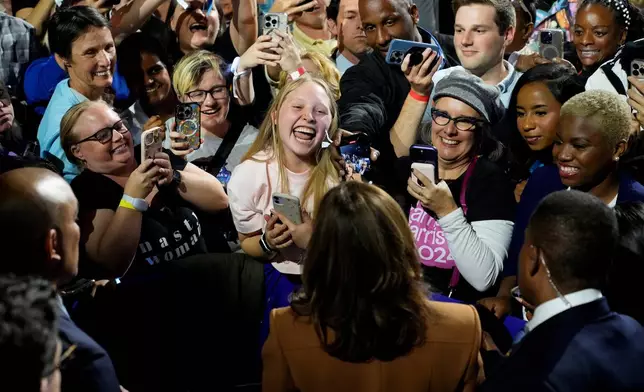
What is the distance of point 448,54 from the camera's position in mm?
5086

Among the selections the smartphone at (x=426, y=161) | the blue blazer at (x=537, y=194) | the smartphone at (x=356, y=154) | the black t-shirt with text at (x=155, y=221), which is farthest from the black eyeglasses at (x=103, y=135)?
the blue blazer at (x=537, y=194)

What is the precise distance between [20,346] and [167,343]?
1.77 metres

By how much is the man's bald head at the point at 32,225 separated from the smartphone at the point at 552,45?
323cm

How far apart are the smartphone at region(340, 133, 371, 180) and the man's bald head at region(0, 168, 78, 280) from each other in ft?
4.77

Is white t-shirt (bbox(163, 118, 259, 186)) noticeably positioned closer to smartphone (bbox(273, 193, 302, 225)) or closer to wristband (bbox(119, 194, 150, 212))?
wristband (bbox(119, 194, 150, 212))

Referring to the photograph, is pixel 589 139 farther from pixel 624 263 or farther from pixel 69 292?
pixel 69 292

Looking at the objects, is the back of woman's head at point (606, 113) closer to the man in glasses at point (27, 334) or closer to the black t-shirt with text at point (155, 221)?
the black t-shirt with text at point (155, 221)

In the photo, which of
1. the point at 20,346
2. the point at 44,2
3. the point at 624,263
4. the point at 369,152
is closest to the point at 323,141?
the point at 369,152

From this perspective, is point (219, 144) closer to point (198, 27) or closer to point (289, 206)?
point (198, 27)

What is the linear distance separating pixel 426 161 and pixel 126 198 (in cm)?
123

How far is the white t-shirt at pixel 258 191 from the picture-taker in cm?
361

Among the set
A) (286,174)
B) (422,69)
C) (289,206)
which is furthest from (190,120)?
(422,69)

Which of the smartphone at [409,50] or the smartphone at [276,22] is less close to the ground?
the smartphone at [276,22]

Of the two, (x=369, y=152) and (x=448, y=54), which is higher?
(x=448, y=54)
